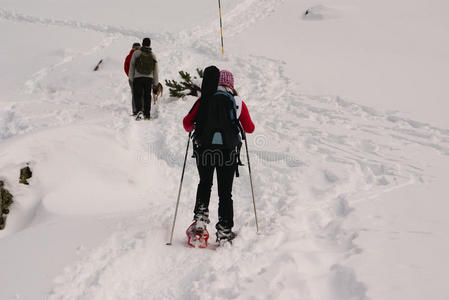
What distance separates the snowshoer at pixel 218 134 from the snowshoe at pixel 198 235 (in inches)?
0.4

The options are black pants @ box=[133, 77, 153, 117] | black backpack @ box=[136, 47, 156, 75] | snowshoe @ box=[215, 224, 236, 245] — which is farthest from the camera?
black pants @ box=[133, 77, 153, 117]

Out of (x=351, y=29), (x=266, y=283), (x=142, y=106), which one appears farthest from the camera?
(x=351, y=29)

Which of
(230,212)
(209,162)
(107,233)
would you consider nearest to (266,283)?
(230,212)

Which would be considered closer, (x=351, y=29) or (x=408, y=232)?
(x=408, y=232)

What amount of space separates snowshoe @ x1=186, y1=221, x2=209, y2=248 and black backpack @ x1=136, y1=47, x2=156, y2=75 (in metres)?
4.51

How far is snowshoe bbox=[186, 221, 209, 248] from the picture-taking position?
3.84 m

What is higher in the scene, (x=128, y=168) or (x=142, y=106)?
(x=142, y=106)

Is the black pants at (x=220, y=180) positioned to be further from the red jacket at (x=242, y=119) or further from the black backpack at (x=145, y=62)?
the black backpack at (x=145, y=62)

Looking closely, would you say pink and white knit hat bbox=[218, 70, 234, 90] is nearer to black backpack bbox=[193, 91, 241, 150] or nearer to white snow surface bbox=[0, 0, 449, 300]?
black backpack bbox=[193, 91, 241, 150]

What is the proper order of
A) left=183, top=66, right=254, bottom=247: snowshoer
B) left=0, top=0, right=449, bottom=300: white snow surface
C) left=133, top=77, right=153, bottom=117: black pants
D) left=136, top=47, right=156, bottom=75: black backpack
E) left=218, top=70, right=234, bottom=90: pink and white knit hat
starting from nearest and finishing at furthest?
left=0, top=0, right=449, bottom=300: white snow surface, left=183, top=66, right=254, bottom=247: snowshoer, left=218, top=70, right=234, bottom=90: pink and white knit hat, left=136, top=47, right=156, bottom=75: black backpack, left=133, top=77, right=153, bottom=117: black pants

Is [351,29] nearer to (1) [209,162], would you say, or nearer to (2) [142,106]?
(2) [142,106]

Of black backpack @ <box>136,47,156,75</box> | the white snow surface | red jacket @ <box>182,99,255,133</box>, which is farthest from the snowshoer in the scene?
black backpack @ <box>136,47,156,75</box>

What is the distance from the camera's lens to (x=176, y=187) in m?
5.52

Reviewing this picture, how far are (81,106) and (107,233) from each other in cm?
592
